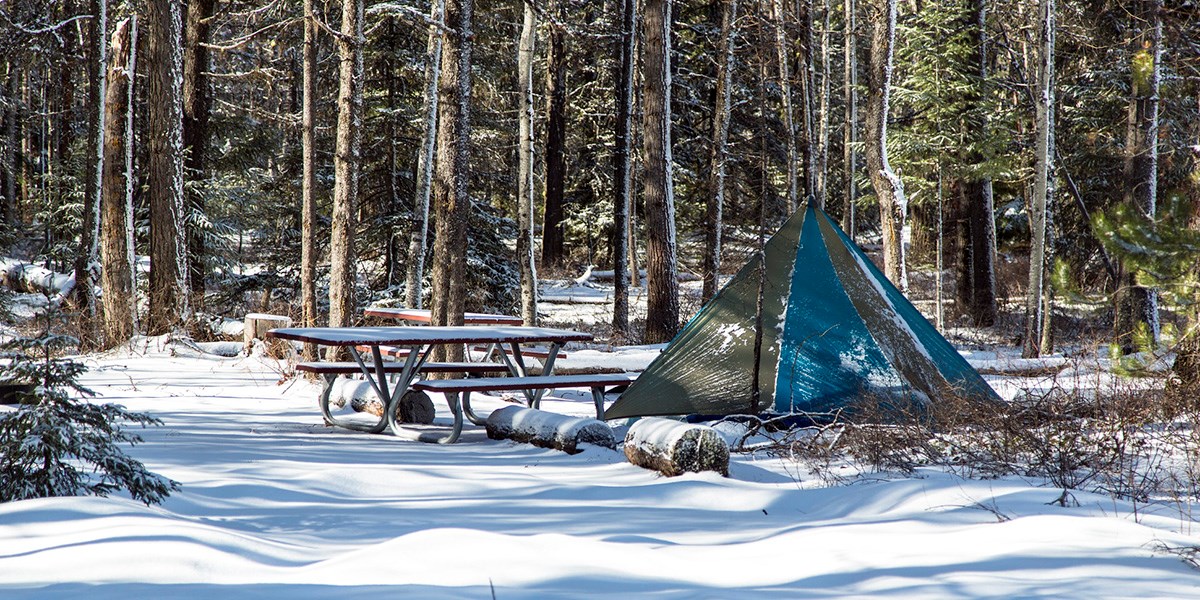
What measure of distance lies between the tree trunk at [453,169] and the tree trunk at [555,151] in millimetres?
12885

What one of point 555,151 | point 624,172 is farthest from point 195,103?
point 555,151

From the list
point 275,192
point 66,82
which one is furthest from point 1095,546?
point 66,82

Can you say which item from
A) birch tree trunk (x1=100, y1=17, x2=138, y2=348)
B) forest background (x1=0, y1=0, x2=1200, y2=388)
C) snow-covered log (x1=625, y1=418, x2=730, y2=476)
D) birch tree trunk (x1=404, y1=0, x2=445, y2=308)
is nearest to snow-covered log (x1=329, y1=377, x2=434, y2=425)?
forest background (x1=0, y1=0, x2=1200, y2=388)

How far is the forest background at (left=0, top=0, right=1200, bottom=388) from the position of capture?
12141 millimetres

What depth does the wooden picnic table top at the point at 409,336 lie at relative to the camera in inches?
294

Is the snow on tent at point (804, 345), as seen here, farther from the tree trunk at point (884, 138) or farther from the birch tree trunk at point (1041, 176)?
the birch tree trunk at point (1041, 176)

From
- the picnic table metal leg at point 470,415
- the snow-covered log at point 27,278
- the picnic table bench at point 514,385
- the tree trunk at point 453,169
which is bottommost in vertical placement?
the picnic table metal leg at point 470,415

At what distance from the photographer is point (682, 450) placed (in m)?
6.37

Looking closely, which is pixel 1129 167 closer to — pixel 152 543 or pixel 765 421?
pixel 765 421

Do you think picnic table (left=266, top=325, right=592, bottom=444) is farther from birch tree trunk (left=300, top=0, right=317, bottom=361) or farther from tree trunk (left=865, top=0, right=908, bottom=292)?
tree trunk (left=865, top=0, right=908, bottom=292)

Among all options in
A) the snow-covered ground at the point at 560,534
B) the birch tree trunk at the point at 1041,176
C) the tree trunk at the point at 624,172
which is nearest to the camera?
the snow-covered ground at the point at 560,534

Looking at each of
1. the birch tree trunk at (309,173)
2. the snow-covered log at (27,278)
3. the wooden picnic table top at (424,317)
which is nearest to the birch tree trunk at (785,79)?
the wooden picnic table top at (424,317)

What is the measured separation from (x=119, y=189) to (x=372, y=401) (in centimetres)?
816

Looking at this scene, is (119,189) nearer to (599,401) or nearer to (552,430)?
(599,401)
